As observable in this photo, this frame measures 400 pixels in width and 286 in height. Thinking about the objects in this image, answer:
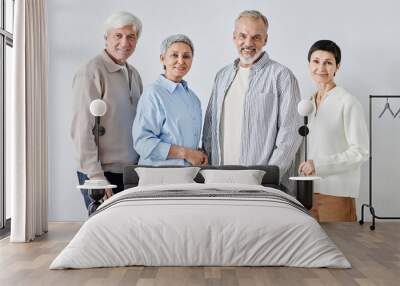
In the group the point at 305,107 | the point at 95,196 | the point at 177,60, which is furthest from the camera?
the point at 177,60

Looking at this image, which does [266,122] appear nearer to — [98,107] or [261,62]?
[261,62]

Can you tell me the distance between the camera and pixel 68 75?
767 cm

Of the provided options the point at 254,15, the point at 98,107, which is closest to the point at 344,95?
the point at 254,15

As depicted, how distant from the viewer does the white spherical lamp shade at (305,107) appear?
681 cm

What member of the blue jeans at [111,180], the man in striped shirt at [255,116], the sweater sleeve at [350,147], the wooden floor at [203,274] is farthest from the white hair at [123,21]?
the wooden floor at [203,274]

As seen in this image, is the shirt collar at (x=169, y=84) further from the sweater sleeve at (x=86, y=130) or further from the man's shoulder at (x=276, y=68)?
the man's shoulder at (x=276, y=68)

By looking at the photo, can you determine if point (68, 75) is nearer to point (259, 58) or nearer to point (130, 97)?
point (130, 97)

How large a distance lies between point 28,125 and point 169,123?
144 centimetres

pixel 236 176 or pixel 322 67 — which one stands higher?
pixel 322 67

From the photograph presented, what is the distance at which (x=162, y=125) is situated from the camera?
7035 mm

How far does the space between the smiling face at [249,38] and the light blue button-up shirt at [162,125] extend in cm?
81

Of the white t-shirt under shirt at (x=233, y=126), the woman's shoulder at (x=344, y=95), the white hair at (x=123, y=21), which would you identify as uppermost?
the white hair at (x=123, y=21)

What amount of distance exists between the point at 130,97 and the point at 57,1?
1.54m

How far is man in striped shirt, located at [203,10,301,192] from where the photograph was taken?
7.04 m
